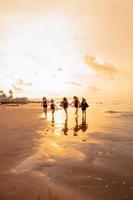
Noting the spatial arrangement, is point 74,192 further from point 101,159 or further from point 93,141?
point 93,141

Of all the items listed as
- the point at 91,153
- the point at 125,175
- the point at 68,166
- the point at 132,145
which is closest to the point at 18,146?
the point at 91,153


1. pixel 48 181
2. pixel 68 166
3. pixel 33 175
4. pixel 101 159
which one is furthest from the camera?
pixel 101 159

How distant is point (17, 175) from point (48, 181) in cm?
116

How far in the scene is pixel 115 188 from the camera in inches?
289

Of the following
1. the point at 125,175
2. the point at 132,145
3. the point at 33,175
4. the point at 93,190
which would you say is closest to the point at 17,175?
the point at 33,175

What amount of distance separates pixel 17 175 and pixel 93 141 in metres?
7.54

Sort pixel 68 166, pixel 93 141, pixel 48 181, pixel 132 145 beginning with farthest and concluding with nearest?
pixel 93 141 → pixel 132 145 → pixel 68 166 → pixel 48 181

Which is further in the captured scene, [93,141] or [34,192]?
[93,141]

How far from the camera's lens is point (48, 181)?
805 centimetres

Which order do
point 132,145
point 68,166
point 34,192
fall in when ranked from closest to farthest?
point 34,192
point 68,166
point 132,145

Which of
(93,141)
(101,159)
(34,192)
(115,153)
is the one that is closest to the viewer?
(34,192)

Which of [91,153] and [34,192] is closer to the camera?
[34,192]

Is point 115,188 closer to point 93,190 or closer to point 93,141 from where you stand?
point 93,190

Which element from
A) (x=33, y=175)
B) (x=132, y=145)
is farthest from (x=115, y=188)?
(x=132, y=145)
